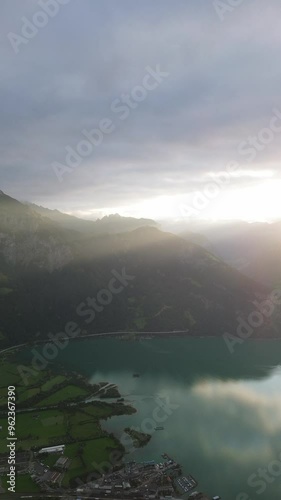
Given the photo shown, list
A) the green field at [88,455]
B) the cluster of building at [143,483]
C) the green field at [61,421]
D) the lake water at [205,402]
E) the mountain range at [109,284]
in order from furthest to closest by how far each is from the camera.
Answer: the mountain range at [109,284], the green field at [61,421], the lake water at [205,402], the green field at [88,455], the cluster of building at [143,483]

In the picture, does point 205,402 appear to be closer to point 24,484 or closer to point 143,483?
point 143,483

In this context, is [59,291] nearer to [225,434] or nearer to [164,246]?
[164,246]

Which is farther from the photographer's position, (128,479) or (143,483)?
(128,479)

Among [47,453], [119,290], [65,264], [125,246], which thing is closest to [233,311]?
[119,290]

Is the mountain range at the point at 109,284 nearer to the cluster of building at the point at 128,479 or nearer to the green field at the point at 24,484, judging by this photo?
the cluster of building at the point at 128,479

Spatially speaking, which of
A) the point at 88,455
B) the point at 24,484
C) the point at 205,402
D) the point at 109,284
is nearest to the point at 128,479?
the point at 88,455

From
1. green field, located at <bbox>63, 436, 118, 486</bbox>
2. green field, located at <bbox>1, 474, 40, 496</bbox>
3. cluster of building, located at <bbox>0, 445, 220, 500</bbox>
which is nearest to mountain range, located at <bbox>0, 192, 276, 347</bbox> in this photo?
green field, located at <bbox>63, 436, 118, 486</bbox>

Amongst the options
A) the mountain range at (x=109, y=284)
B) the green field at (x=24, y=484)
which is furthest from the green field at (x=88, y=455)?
the mountain range at (x=109, y=284)

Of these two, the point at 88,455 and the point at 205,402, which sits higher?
the point at 205,402
